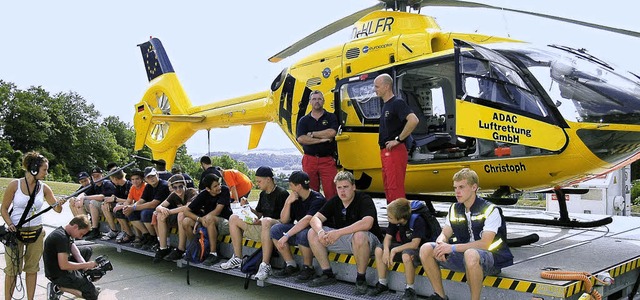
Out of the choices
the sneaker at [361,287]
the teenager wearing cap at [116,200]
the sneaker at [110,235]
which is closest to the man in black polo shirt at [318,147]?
the sneaker at [361,287]

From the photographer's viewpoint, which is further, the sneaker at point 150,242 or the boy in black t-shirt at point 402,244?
the sneaker at point 150,242

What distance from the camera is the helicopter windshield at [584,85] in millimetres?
5086

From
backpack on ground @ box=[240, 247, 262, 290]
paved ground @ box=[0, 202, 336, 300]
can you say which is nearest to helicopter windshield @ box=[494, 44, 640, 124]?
paved ground @ box=[0, 202, 336, 300]

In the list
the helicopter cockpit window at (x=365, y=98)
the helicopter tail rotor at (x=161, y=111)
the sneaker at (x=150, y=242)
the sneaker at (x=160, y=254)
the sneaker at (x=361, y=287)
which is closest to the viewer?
the sneaker at (x=361, y=287)

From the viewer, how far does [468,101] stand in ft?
17.3

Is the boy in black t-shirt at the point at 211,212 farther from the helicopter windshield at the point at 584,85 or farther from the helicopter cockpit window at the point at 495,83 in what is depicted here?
the helicopter windshield at the point at 584,85

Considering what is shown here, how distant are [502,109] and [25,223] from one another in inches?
191

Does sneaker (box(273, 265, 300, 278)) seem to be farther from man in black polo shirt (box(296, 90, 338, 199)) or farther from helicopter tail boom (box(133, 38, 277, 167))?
helicopter tail boom (box(133, 38, 277, 167))

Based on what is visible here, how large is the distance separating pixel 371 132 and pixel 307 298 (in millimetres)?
2122

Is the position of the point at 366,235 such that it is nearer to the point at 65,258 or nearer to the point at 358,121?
the point at 358,121

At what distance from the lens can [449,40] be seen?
21.6 ft

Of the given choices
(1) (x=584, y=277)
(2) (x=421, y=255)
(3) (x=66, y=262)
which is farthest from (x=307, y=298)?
(1) (x=584, y=277)

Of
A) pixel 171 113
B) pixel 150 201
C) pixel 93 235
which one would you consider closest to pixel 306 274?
pixel 150 201

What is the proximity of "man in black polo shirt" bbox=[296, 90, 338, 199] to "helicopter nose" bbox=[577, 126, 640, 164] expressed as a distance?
107 inches
